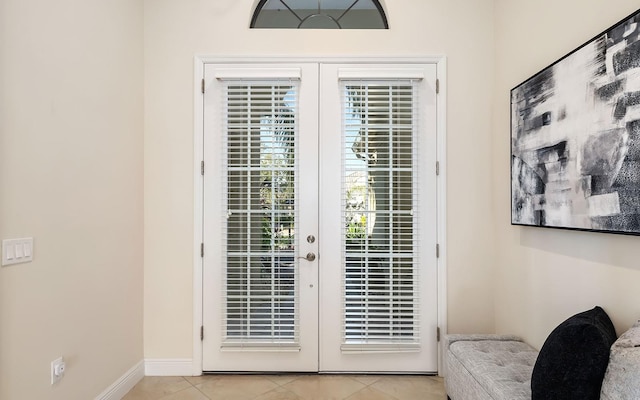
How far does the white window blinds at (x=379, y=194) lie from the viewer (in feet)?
8.23

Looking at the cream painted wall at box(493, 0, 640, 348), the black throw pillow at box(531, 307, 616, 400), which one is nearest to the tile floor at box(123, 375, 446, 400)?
the cream painted wall at box(493, 0, 640, 348)

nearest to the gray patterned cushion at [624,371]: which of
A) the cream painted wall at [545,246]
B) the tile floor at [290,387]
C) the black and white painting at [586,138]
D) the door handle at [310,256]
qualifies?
the cream painted wall at [545,246]

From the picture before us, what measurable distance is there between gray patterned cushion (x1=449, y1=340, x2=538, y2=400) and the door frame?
0.51 metres

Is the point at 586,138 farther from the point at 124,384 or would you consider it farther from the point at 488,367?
the point at 124,384

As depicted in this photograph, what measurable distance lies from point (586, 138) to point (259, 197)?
76.5 inches

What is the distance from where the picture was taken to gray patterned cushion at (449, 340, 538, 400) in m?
1.53

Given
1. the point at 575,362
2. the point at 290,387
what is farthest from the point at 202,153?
the point at 575,362

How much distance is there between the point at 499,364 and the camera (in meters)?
1.78

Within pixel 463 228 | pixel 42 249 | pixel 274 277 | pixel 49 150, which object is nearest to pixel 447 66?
pixel 463 228

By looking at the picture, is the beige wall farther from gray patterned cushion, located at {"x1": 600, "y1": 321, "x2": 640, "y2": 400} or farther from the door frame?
gray patterned cushion, located at {"x1": 600, "y1": 321, "x2": 640, "y2": 400}

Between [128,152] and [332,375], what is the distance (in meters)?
2.14

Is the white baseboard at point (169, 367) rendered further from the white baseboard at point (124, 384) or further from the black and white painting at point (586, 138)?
the black and white painting at point (586, 138)

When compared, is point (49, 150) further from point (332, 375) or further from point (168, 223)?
point (332, 375)

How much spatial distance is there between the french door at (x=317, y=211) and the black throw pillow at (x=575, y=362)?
1.21 metres
